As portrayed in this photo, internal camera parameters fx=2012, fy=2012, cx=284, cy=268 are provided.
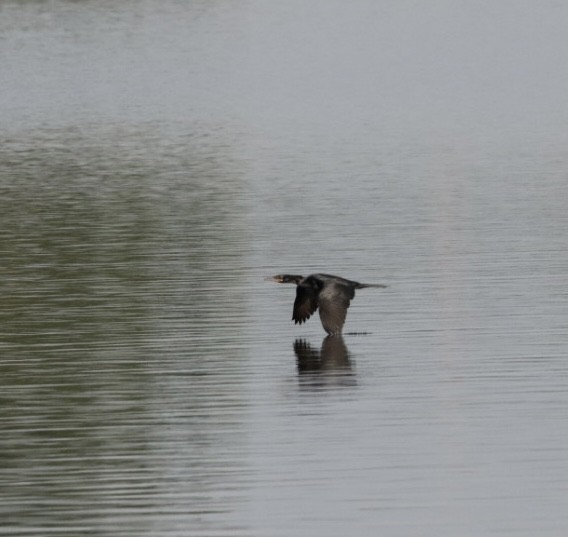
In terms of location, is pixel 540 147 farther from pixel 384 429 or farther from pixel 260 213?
pixel 384 429

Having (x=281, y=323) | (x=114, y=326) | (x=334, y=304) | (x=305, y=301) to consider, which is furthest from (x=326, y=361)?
(x=114, y=326)

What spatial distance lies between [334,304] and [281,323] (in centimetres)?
232

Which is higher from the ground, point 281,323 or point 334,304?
point 334,304

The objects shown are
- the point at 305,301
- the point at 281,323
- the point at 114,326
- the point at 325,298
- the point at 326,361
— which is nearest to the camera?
the point at 326,361

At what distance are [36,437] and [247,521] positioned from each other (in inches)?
164

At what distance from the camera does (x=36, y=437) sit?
20578 millimetres

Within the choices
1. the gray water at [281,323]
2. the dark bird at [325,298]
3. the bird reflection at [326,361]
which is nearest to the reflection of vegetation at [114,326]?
the gray water at [281,323]

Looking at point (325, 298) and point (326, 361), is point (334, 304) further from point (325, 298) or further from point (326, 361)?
point (326, 361)

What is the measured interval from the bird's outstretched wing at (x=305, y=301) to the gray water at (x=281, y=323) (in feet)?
1.64

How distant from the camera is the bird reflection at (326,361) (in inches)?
915

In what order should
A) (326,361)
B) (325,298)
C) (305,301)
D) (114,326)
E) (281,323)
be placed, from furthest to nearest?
(281,323)
(114,326)
(305,301)
(325,298)
(326,361)

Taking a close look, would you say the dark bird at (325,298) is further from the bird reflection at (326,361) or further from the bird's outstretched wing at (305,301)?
the bird reflection at (326,361)

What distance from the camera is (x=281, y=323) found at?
27.7 m

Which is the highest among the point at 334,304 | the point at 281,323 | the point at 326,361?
the point at 334,304
